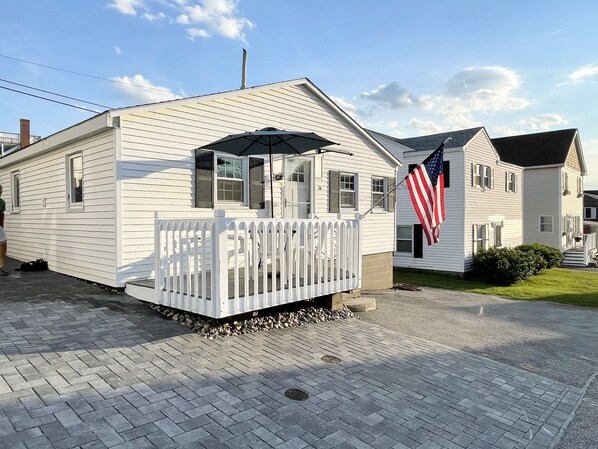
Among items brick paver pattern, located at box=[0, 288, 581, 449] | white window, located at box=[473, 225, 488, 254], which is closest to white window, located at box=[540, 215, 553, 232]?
white window, located at box=[473, 225, 488, 254]

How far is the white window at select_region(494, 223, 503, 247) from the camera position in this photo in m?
21.4

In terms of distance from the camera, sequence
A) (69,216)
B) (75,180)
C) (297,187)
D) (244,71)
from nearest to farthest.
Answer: (75,180) < (69,216) < (297,187) < (244,71)

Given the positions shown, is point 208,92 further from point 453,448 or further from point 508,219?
point 508,219

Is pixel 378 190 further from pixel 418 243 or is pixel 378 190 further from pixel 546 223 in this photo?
pixel 546 223

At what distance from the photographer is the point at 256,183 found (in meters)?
8.33

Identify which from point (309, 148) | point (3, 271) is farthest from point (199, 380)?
point (3, 271)

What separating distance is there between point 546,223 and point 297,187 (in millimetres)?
23886

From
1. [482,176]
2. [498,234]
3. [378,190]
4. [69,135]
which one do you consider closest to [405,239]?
[482,176]

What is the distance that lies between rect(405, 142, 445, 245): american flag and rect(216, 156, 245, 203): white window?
11.3 ft

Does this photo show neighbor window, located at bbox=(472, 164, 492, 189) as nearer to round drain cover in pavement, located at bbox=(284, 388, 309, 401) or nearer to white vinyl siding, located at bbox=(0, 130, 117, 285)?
white vinyl siding, located at bbox=(0, 130, 117, 285)

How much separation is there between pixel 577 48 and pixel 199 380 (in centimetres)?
961

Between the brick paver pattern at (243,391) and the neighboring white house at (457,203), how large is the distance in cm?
1410

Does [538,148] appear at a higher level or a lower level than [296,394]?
higher

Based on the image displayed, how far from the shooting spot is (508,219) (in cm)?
2297
